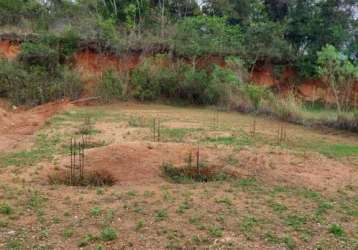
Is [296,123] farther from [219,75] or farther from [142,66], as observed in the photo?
[142,66]

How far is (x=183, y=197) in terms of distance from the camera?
5754 millimetres

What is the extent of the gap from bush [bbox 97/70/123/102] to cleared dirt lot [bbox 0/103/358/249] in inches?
307

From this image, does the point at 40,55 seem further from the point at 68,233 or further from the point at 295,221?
the point at 295,221

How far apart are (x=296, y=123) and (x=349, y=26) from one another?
9013 millimetres

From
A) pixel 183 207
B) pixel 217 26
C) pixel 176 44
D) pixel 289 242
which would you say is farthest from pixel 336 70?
pixel 289 242

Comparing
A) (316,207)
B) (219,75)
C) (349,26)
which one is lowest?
(316,207)

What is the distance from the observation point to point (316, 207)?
564 cm

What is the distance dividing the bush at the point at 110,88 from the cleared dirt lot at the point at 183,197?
780cm

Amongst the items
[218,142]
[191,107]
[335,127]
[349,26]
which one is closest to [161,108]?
[191,107]

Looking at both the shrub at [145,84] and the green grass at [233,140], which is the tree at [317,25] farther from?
the green grass at [233,140]

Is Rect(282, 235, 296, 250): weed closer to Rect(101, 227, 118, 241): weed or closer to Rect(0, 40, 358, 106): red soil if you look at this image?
Rect(101, 227, 118, 241): weed

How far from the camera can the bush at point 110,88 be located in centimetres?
1778

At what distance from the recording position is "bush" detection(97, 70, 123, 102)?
700 inches

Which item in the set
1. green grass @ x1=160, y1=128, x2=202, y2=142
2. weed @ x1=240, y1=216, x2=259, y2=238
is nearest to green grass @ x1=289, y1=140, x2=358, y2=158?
green grass @ x1=160, y1=128, x2=202, y2=142
